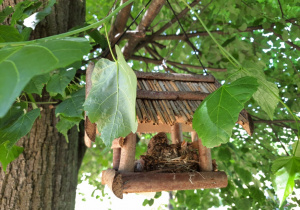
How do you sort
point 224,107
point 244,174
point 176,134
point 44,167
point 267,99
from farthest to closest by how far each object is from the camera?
point 244,174
point 44,167
point 176,134
point 267,99
point 224,107

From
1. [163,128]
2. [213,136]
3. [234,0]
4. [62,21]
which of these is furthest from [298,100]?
[213,136]

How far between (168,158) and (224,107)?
64 centimetres

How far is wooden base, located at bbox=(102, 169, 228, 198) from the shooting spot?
1.16 metres

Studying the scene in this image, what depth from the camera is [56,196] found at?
1.85 m

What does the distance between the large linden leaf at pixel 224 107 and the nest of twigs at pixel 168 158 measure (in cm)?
51

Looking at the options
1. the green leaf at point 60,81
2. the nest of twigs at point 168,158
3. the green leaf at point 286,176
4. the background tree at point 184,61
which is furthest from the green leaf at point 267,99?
the green leaf at point 60,81

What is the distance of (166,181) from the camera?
1.21 m

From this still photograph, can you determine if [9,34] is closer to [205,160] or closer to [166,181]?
[166,181]

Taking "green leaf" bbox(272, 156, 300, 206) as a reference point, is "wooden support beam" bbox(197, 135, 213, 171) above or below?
above

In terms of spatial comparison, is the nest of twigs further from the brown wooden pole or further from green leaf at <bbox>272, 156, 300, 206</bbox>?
green leaf at <bbox>272, 156, 300, 206</bbox>

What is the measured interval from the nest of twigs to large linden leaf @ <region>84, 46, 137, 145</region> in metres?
0.50

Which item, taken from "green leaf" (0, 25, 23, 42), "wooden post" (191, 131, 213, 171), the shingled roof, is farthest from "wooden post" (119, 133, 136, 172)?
"green leaf" (0, 25, 23, 42)

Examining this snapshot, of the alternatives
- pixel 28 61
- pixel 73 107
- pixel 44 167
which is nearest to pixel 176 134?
pixel 73 107

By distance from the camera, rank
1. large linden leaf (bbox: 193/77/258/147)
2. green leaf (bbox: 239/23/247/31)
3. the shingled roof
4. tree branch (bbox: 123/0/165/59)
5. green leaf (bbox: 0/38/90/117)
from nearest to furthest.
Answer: green leaf (bbox: 0/38/90/117)
large linden leaf (bbox: 193/77/258/147)
the shingled roof
tree branch (bbox: 123/0/165/59)
green leaf (bbox: 239/23/247/31)
